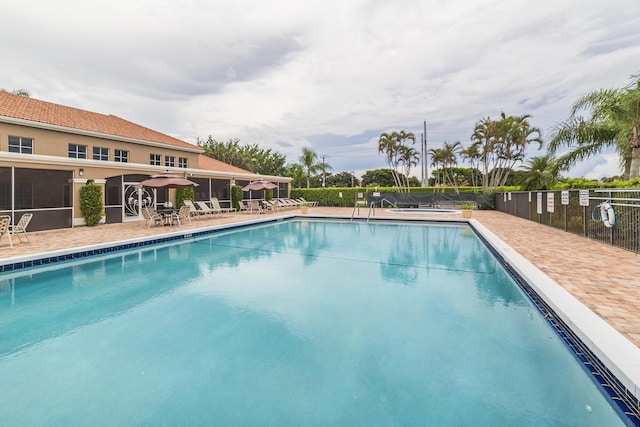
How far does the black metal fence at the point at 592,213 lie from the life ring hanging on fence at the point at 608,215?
0.11 m

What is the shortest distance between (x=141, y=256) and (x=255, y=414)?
7335mm

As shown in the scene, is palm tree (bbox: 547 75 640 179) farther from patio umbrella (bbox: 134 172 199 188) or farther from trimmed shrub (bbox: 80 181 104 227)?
trimmed shrub (bbox: 80 181 104 227)

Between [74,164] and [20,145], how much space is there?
402 centimetres

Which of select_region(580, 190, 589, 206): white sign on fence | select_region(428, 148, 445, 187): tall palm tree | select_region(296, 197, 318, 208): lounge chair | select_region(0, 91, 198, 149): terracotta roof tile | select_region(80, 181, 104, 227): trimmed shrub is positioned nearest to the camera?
select_region(580, 190, 589, 206): white sign on fence

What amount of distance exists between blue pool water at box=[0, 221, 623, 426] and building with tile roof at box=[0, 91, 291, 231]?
228 inches

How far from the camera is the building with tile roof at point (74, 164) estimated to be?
10.7 metres

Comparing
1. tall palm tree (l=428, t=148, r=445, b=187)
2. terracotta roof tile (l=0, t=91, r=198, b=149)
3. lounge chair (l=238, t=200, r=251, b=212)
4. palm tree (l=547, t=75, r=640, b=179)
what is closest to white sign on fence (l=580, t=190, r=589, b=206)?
palm tree (l=547, t=75, r=640, b=179)

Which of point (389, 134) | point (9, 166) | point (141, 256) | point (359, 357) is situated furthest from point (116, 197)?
point (389, 134)

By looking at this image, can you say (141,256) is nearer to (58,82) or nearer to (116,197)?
(116,197)

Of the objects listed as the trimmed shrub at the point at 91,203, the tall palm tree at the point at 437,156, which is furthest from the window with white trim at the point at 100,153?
the tall palm tree at the point at 437,156

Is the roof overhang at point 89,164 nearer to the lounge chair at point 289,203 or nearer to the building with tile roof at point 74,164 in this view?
the building with tile roof at point 74,164

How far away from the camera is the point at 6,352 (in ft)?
11.6

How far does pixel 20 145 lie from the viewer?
13516 mm

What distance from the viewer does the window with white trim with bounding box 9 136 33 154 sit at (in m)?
13.2
